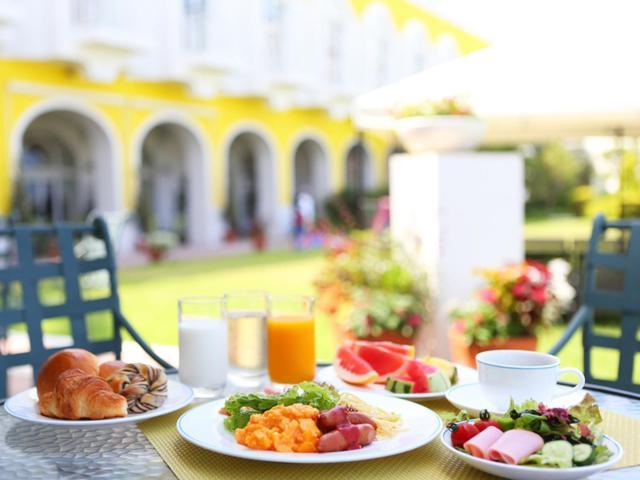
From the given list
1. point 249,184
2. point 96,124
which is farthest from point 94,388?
point 249,184

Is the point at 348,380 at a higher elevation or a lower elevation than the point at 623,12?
lower

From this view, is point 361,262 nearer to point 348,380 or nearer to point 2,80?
point 348,380

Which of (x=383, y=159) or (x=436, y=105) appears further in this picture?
(x=383, y=159)

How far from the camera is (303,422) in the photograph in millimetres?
1099

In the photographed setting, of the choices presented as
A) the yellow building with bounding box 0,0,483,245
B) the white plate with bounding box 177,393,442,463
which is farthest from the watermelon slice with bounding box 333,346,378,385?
the yellow building with bounding box 0,0,483,245

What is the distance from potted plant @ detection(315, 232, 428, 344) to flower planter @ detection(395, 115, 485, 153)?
670 millimetres

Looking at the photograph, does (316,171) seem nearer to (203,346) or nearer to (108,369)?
(203,346)

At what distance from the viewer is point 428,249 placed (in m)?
4.56

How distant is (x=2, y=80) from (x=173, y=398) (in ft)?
39.1

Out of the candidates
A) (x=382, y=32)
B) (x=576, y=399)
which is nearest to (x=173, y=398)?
(x=576, y=399)

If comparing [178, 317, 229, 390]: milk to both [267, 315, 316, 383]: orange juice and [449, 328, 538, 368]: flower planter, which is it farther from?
[449, 328, 538, 368]: flower planter

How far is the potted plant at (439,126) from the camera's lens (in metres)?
4.48

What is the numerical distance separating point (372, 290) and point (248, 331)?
3.09m

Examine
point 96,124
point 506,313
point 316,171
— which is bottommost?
point 506,313
